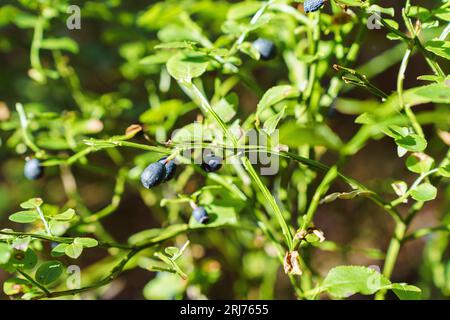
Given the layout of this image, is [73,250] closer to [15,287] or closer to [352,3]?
[15,287]

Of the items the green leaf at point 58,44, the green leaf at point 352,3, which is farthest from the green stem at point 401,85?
the green leaf at point 58,44

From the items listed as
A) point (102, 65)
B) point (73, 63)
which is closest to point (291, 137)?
point (102, 65)

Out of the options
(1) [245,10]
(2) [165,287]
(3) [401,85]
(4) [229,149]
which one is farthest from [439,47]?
(2) [165,287]

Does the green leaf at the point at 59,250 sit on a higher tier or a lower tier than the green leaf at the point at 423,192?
lower

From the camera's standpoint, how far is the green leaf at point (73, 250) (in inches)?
29.9

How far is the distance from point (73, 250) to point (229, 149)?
26cm

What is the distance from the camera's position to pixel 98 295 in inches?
52.2

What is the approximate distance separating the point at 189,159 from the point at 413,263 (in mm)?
1280

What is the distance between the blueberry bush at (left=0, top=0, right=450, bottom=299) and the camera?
77 cm

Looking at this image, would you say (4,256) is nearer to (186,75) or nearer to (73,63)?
(186,75)

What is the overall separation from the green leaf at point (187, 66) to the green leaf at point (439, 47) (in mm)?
332

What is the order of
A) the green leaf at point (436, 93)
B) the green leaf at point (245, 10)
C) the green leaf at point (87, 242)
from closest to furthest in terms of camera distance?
1. the green leaf at point (436, 93)
2. the green leaf at point (87, 242)
3. the green leaf at point (245, 10)

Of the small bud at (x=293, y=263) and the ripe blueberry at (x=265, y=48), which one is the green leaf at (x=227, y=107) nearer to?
the ripe blueberry at (x=265, y=48)

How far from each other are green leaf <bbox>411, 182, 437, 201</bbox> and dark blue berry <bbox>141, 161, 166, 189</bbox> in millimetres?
369
